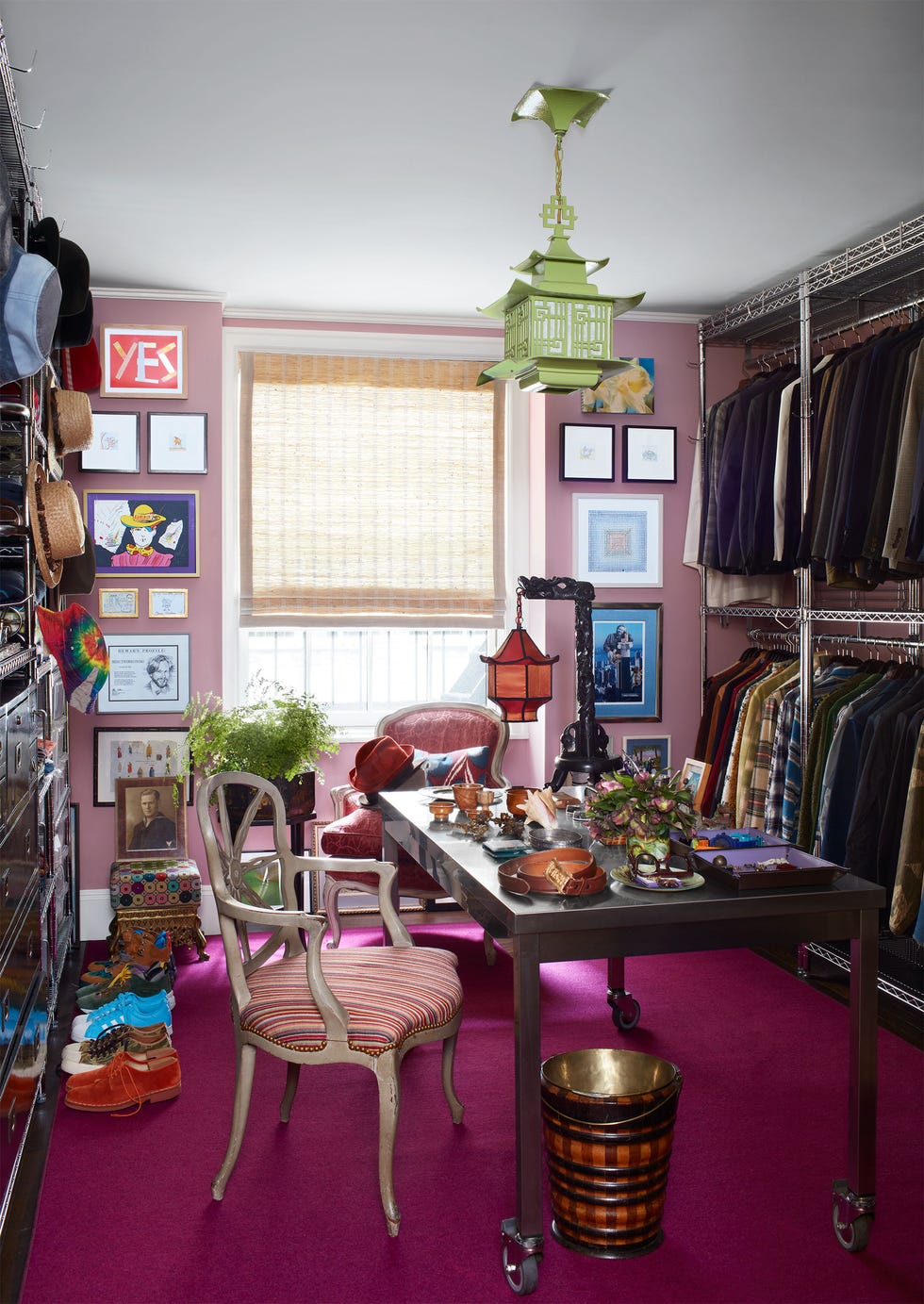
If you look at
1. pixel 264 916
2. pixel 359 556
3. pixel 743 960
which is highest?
pixel 359 556

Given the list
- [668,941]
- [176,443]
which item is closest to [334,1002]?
[668,941]

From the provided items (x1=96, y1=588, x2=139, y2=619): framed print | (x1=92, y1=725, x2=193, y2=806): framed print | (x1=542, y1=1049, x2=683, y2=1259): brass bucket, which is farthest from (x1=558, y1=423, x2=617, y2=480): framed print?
(x1=542, y1=1049, x2=683, y2=1259): brass bucket

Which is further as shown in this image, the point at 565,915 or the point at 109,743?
the point at 109,743

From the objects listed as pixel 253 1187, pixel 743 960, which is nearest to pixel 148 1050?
pixel 253 1187

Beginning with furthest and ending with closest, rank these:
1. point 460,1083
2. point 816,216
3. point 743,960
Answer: point 743,960 → point 816,216 → point 460,1083

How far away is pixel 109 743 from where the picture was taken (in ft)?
17.1

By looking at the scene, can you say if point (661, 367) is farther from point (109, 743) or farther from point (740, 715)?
point (109, 743)

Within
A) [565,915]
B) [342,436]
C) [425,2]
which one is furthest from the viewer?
[342,436]

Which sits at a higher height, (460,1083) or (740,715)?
(740,715)

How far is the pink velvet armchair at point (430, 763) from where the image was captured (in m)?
4.77

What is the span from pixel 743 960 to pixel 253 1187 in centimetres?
249

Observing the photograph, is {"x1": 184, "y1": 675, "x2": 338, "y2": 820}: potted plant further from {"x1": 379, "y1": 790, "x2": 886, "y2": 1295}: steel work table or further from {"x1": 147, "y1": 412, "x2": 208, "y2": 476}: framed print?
{"x1": 379, "y1": 790, "x2": 886, "y2": 1295}: steel work table

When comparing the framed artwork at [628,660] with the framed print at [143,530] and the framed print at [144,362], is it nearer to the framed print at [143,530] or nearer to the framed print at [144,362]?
the framed print at [143,530]

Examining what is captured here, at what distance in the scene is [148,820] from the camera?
5.09m
